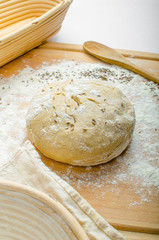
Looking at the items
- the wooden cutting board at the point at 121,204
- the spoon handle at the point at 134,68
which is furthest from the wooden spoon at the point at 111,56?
the wooden cutting board at the point at 121,204

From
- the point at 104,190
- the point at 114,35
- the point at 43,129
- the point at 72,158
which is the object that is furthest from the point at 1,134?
the point at 114,35

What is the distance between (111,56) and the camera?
1.44 m

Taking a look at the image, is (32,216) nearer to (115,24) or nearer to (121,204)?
(121,204)

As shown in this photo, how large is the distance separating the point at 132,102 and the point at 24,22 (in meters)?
0.80

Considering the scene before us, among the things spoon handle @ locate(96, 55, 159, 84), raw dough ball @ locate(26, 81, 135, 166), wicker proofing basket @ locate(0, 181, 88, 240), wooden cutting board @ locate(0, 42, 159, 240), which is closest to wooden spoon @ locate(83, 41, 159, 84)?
Answer: spoon handle @ locate(96, 55, 159, 84)

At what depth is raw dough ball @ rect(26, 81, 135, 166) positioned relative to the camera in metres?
0.94

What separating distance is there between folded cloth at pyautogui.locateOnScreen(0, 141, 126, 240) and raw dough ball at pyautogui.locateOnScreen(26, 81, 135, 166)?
0.08m

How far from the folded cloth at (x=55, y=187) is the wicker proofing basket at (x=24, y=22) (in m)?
0.56

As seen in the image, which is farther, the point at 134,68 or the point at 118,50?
the point at 118,50

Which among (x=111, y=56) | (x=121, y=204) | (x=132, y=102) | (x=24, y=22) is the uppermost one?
(x=24, y=22)

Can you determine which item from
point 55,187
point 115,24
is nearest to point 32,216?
Answer: point 55,187

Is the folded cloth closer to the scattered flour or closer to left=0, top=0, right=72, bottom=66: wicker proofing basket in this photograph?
the scattered flour

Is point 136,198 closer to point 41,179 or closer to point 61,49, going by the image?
point 41,179

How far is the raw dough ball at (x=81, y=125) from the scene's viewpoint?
0.94 metres
